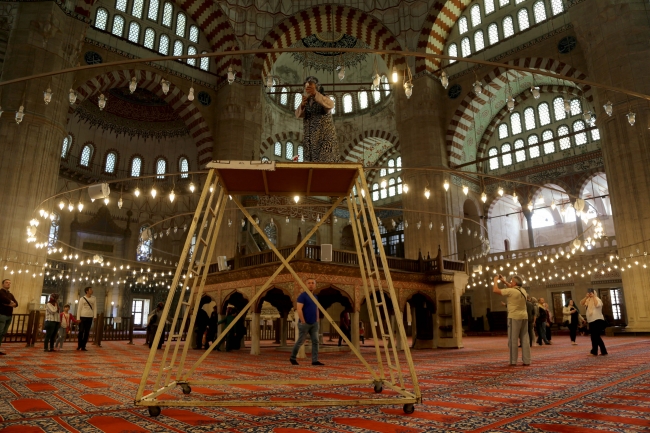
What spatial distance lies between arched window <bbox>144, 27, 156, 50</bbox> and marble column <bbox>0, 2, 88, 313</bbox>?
4974mm

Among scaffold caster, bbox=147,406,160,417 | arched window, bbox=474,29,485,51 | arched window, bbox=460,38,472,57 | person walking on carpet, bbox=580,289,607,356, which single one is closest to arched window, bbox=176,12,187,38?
arched window, bbox=460,38,472,57

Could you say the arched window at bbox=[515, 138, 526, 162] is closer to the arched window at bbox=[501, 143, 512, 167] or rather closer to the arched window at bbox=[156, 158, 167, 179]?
the arched window at bbox=[501, 143, 512, 167]

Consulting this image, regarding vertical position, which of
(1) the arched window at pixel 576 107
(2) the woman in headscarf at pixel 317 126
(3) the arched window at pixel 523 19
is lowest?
(2) the woman in headscarf at pixel 317 126

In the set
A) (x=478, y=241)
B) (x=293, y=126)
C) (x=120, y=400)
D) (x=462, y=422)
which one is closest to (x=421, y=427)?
(x=462, y=422)

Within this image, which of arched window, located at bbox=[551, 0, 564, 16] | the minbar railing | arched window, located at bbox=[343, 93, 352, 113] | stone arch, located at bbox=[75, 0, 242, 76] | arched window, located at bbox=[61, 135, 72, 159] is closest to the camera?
the minbar railing

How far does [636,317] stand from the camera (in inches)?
480

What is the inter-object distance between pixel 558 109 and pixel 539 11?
5280 millimetres

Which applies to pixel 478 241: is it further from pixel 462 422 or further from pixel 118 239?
pixel 462 422

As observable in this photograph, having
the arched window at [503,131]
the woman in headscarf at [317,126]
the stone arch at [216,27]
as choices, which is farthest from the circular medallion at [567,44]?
the woman in headscarf at [317,126]

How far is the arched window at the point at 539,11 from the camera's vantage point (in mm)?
17531

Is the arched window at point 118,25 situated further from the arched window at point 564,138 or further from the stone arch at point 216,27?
the arched window at point 564,138

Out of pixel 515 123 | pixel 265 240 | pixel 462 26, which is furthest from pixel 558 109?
pixel 265 240

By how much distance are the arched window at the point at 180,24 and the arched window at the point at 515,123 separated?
54.0 ft

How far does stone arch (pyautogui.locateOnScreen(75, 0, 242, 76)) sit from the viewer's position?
722 inches
